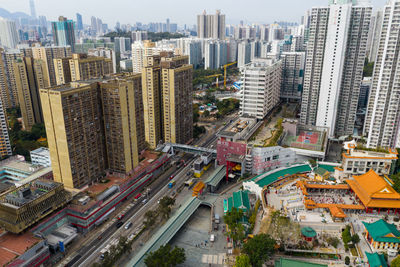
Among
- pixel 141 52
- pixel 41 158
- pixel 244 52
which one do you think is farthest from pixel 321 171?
pixel 244 52

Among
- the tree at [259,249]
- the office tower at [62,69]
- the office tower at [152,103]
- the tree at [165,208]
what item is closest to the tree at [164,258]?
the tree at [259,249]

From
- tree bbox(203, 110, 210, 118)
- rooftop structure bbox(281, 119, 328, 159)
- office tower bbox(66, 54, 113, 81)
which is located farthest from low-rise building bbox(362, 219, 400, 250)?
tree bbox(203, 110, 210, 118)

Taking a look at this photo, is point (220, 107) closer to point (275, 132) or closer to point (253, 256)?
point (275, 132)

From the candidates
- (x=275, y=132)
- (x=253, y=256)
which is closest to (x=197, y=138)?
(x=275, y=132)

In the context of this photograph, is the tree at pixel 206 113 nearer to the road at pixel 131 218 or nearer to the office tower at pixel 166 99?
the office tower at pixel 166 99

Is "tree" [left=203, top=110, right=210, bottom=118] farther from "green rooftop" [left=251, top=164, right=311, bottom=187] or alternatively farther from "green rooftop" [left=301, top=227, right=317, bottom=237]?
"green rooftop" [left=301, top=227, right=317, bottom=237]

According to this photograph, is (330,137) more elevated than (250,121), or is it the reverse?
(250,121)
